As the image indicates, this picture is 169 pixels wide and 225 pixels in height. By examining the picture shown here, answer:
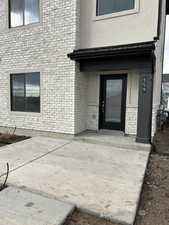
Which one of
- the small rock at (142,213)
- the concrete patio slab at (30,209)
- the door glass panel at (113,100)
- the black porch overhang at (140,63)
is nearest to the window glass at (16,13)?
the black porch overhang at (140,63)

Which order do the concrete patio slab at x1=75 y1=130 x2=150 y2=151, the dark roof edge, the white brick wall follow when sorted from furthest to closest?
the white brick wall → the concrete patio slab at x1=75 y1=130 x2=150 y2=151 → the dark roof edge

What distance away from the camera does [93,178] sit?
11.3 ft

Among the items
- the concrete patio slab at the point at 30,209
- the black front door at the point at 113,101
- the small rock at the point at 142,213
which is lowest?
the small rock at the point at 142,213

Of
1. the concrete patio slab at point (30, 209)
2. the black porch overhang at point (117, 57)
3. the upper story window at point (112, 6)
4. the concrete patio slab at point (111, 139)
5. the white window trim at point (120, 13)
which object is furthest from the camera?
the upper story window at point (112, 6)

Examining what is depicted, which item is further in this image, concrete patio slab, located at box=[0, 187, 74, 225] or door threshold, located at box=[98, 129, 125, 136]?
door threshold, located at box=[98, 129, 125, 136]

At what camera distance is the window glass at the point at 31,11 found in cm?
678

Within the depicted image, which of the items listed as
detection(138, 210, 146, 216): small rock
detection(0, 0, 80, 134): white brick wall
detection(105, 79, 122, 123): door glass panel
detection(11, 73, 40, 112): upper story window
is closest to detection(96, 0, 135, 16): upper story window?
detection(0, 0, 80, 134): white brick wall

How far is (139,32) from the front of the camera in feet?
18.4

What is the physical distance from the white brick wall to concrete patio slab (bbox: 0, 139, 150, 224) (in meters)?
1.78

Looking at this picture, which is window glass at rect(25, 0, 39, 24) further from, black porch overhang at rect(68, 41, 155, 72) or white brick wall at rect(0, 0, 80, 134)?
black porch overhang at rect(68, 41, 155, 72)

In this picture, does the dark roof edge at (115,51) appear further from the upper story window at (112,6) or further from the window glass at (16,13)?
the window glass at (16,13)

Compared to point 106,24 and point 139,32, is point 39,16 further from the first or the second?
point 139,32

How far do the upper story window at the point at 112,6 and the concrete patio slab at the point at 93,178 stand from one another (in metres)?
4.69

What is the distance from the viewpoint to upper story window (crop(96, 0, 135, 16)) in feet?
18.9
